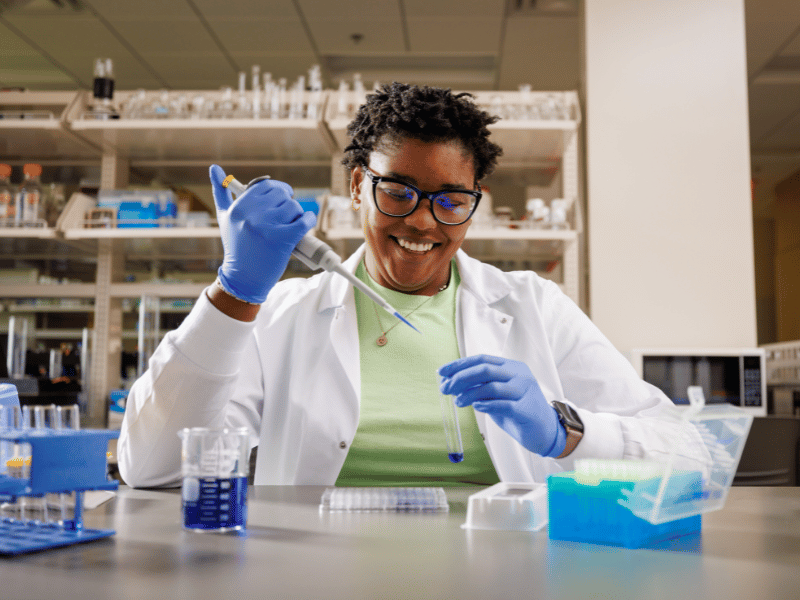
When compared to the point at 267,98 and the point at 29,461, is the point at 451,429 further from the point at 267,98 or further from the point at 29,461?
the point at 267,98

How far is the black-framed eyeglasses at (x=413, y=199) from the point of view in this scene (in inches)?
54.9

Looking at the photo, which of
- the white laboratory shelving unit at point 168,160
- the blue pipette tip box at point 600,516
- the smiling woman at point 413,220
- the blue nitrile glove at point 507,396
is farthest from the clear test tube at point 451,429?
the white laboratory shelving unit at point 168,160

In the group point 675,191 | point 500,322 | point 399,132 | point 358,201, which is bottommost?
point 500,322

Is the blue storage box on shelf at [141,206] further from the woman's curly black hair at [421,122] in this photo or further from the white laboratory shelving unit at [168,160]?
the woman's curly black hair at [421,122]

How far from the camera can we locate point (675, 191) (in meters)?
3.08

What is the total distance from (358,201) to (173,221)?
158cm

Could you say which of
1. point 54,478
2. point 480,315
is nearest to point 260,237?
point 54,478

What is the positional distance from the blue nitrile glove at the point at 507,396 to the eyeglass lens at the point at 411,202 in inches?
17.2

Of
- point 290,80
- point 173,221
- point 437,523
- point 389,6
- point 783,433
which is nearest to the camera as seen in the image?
point 437,523

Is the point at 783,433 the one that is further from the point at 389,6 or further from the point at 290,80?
the point at 290,80

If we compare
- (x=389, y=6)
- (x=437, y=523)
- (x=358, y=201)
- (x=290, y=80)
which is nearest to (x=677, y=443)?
(x=437, y=523)

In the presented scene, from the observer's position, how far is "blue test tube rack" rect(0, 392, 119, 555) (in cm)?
70

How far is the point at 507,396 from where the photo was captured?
41.3 inches

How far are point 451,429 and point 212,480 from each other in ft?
1.98
